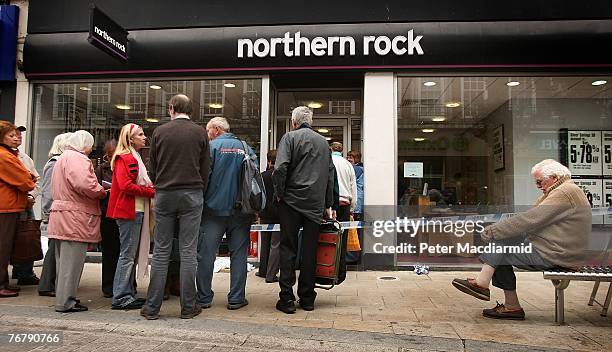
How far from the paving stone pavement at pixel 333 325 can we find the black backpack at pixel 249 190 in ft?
3.35

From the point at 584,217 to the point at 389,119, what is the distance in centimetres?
376

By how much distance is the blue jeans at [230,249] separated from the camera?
4914 millimetres

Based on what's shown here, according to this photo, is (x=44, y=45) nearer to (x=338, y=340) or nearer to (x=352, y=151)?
(x=352, y=151)

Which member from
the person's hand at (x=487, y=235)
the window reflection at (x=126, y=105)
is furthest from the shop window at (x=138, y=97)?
the person's hand at (x=487, y=235)

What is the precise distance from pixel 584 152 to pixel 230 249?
6.36 m

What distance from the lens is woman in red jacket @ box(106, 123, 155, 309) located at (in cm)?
471

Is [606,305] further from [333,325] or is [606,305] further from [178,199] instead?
[178,199]

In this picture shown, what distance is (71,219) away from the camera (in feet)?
15.3

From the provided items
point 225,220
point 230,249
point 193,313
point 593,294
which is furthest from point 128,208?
point 593,294

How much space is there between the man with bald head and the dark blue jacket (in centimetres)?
23

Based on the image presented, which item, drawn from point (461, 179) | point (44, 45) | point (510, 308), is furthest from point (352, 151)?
point (44, 45)

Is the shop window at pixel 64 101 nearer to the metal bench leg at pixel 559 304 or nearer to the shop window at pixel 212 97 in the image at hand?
the shop window at pixel 212 97

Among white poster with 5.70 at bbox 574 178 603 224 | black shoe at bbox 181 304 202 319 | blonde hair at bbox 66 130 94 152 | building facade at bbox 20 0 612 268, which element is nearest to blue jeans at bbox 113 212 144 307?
black shoe at bbox 181 304 202 319

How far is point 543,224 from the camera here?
445cm
